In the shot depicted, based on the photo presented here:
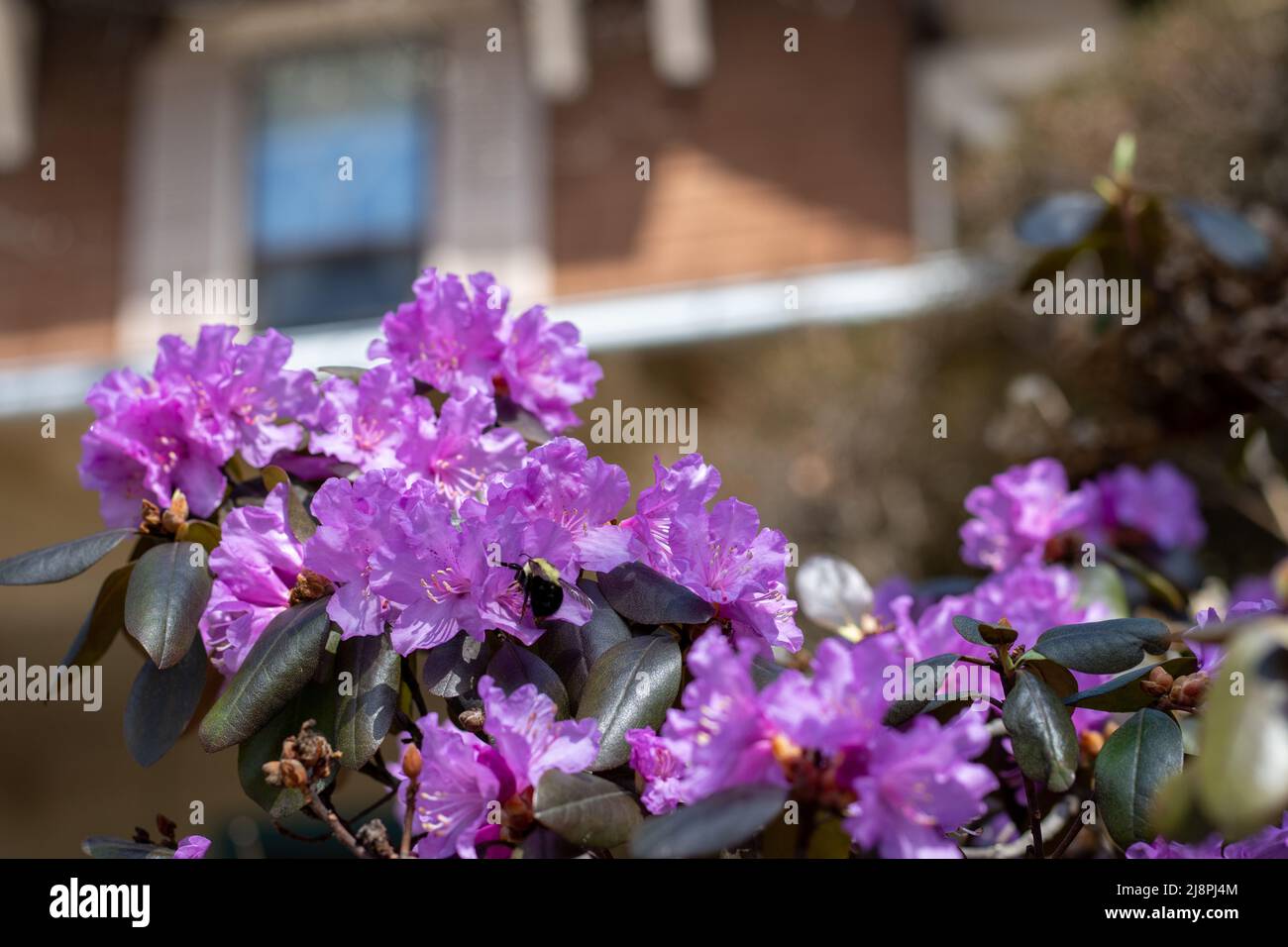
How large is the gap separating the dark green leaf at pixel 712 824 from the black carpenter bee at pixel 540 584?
0.68 feet

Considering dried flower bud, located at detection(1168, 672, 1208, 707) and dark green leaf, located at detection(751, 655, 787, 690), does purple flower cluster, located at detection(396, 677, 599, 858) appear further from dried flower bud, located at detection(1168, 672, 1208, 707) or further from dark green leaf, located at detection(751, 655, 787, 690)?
dried flower bud, located at detection(1168, 672, 1208, 707)

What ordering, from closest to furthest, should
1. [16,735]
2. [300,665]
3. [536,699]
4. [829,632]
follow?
[536,699], [300,665], [829,632], [16,735]

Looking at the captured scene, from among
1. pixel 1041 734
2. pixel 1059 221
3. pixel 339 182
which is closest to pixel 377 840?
pixel 1041 734

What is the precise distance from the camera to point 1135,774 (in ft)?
2.71

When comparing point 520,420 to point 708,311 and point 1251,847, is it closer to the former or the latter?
point 1251,847

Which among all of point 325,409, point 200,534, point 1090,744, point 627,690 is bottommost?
point 1090,744

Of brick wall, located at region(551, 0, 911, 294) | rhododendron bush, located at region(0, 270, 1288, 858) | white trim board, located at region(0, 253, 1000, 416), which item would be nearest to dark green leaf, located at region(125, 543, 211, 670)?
rhododendron bush, located at region(0, 270, 1288, 858)

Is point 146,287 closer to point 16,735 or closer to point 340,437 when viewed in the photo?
point 16,735

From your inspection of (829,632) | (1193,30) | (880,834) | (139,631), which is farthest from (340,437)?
(1193,30)

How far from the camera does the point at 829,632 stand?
5.09ft

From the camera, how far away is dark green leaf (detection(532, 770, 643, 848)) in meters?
0.74

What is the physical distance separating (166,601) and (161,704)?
96mm

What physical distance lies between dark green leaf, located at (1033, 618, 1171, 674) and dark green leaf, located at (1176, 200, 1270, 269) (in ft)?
3.28
